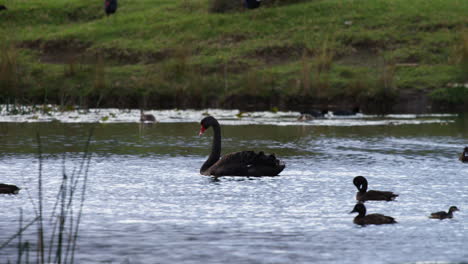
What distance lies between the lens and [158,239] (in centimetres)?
1058

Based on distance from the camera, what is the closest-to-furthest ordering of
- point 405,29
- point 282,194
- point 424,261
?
point 424,261 < point 282,194 < point 405,29

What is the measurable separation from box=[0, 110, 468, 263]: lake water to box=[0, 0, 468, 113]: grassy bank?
8.06 metres

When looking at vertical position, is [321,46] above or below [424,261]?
above

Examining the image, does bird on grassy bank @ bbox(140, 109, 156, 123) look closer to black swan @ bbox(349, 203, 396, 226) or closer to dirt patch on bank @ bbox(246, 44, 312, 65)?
dirt patch on bank @ bbox(246, 44, 312, 65)

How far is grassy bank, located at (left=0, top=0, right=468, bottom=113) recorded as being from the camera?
34.3 meters

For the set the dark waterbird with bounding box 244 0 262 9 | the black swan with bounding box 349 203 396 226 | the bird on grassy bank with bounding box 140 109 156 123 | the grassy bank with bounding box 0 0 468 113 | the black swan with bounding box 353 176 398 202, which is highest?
the dark waterbird with bounding box 244 0 262 9

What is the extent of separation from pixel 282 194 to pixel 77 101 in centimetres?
2185

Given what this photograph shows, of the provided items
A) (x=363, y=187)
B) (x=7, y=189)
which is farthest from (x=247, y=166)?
(x=7, y=189)

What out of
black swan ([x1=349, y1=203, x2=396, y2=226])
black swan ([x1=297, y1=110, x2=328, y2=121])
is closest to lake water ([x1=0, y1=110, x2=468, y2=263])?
black swan ([x1=349, y1=203, x2=396, y2=226])

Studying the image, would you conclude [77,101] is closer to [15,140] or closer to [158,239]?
[15,140]

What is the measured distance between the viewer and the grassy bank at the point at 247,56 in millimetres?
34281

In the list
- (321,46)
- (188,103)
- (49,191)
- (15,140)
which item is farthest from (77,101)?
(49,191)

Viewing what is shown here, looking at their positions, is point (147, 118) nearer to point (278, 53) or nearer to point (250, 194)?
point (250, 194)

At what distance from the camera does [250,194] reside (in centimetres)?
1401
